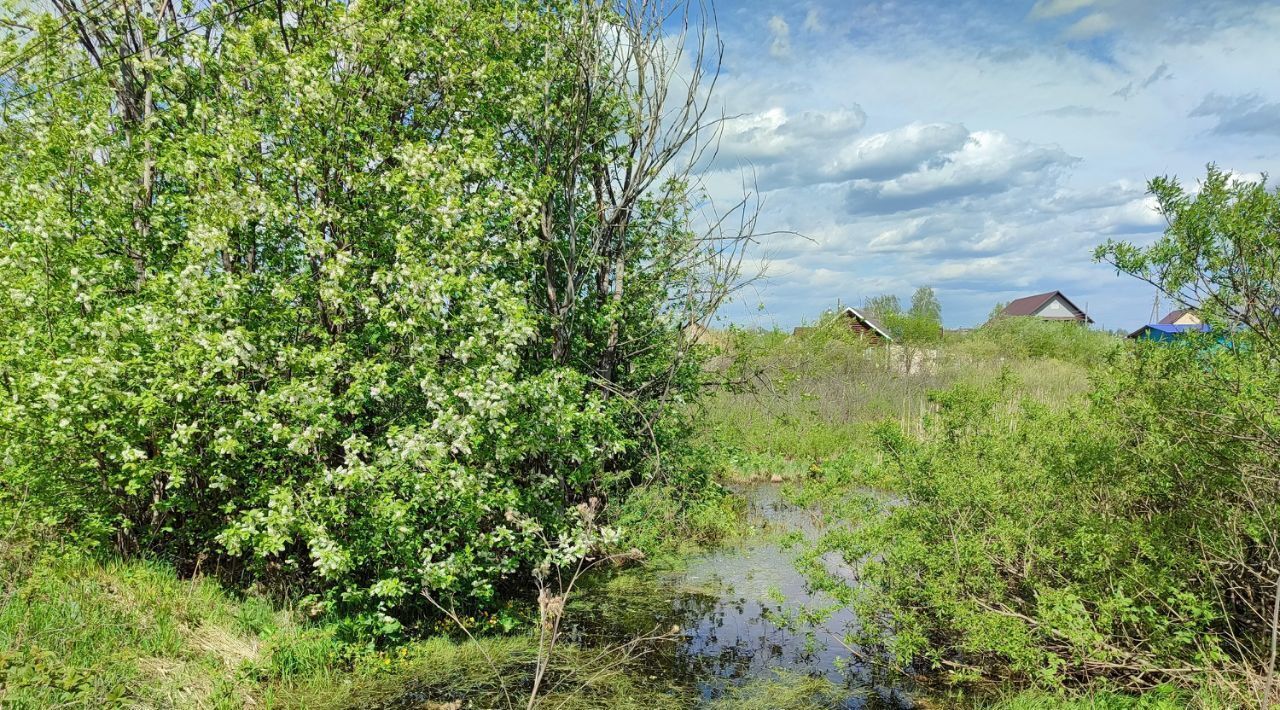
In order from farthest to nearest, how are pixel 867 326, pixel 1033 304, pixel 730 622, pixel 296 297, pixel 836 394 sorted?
pixel 1033 304
pixel 867 326
pixel 836 394
pixel 730 622
pixel 296 297

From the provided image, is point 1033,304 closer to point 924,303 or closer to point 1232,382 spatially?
point 924,303

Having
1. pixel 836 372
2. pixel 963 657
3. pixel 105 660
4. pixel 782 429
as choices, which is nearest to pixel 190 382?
pixel 105 660

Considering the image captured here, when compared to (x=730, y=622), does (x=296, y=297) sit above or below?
above

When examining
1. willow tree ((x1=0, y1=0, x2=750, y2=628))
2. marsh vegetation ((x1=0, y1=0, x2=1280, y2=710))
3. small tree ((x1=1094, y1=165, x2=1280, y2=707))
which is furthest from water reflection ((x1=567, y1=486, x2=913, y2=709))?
small tree ((x1=1094, y1=165, x2=1280, y2=707))

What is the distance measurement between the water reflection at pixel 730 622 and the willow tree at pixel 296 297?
1312 mm

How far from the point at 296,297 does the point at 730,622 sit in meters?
5.89

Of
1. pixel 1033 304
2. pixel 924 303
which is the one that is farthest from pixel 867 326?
pixel 1033 304

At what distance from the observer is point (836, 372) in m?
21.9

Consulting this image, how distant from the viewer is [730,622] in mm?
8344

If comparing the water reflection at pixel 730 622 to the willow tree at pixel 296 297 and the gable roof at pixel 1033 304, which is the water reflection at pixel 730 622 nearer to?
the willow tree at pixel 296 297

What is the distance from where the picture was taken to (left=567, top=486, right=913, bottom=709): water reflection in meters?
6.82

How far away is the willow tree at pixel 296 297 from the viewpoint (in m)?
6.16

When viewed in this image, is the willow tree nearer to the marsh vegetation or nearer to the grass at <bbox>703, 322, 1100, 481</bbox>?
the marsh vegetation

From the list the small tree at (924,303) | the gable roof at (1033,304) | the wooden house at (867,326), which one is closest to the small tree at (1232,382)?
the wooden house at (867,326)
